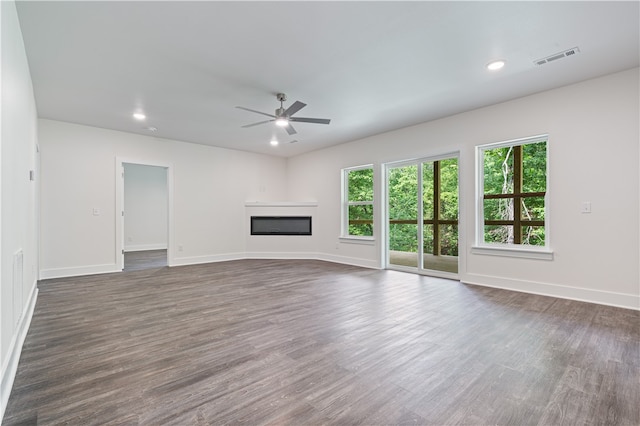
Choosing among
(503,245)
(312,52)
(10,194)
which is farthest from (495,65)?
(10,194)

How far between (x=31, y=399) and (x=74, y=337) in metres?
1.00

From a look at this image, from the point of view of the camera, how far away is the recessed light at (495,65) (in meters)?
3.18

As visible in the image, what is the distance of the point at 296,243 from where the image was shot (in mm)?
7543

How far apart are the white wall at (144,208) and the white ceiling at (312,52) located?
4.94 metres

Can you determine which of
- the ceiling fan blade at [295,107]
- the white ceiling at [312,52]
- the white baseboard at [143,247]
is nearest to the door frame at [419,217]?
the white ceiling at [312,52]

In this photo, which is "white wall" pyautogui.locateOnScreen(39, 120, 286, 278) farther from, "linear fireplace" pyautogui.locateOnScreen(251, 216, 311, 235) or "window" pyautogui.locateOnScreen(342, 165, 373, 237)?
"window" pyautogui.locateOnScreen(342, 165, 373, 237)

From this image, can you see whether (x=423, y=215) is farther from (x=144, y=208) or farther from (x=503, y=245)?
(x=144, y=208)

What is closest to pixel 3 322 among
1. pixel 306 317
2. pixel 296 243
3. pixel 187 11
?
pixel 306 317

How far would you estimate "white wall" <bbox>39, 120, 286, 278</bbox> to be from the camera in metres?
5.11

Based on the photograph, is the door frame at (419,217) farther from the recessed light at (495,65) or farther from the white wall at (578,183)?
the recessed light at (495,65)

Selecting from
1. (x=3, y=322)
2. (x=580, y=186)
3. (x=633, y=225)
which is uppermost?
(x=580, y=186)

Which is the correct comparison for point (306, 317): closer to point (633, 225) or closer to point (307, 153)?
point (633, 225)

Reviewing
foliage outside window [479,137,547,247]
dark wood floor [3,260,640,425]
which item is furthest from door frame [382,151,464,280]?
dark wood floor [3,260,640,425]

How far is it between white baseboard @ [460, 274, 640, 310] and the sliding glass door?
581mm
